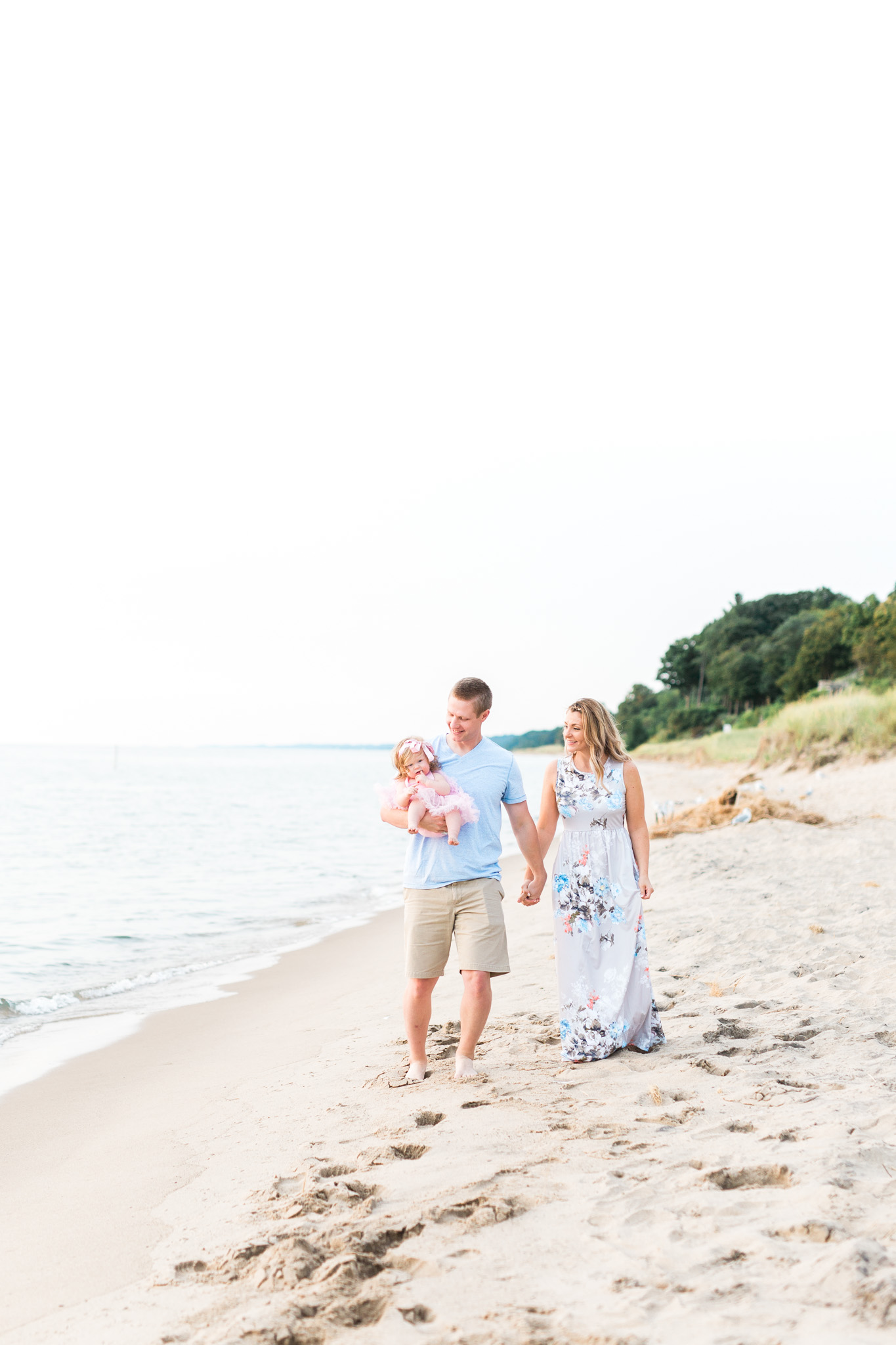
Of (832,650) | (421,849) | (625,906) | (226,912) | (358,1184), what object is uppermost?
(832,650)

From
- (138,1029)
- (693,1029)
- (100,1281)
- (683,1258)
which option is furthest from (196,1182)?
(138,1029)

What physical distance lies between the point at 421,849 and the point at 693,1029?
5.57ft

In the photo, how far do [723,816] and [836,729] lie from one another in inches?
456

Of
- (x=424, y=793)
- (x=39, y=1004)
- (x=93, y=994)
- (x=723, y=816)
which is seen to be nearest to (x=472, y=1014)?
(x=424, y=793)

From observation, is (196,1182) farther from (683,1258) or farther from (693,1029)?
(693,1029)

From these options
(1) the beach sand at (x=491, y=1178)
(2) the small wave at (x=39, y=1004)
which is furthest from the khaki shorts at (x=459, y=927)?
(2) the small wave at (x=39, y=1004)

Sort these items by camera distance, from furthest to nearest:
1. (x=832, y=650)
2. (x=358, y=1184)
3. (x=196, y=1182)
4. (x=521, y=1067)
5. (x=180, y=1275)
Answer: (x=832, y=650) → (x=521, y=1067) → (x=196, y=1182) → (x=358, y=1184) → (x=180, y=1275)

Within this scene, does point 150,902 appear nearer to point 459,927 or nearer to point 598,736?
point 459,927

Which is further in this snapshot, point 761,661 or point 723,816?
point 761,661

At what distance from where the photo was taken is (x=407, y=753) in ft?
14.0

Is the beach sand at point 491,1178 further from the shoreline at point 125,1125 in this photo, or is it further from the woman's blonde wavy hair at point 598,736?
the woman's blonde wavy hair at point 598,736

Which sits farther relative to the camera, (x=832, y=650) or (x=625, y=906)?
(x=832, y=650)

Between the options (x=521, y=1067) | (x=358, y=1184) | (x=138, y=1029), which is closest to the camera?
(x=358, y=1184)

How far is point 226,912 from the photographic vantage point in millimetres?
11703
